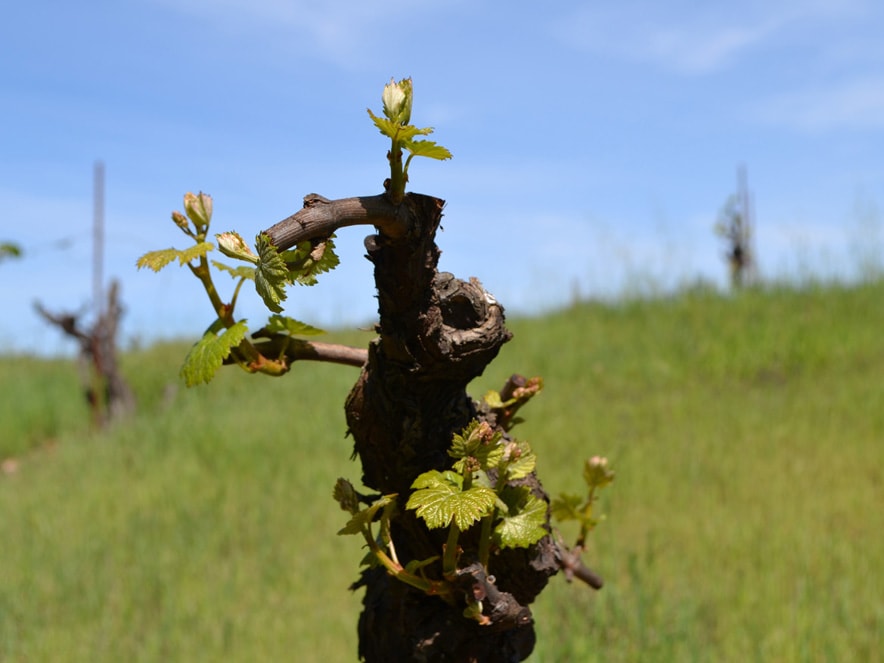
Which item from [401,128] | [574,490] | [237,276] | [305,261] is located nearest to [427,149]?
[401,128]

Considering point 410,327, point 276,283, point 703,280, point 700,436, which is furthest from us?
point 703,280

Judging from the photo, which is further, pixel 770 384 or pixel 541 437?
pixel 770 384

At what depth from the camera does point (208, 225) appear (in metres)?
1.61

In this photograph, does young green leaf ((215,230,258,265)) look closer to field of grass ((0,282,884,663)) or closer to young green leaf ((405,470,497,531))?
young green leaf ((405,470,497,531))

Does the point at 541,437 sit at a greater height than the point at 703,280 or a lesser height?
lesser

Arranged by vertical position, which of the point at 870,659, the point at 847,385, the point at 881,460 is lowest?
the point at 870,659

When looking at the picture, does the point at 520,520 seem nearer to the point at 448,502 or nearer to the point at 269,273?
the point at 448,502

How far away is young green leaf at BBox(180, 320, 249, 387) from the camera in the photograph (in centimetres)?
153

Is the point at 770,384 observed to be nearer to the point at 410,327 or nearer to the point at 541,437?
the point at 541,437

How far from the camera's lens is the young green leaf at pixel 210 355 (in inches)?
60.1

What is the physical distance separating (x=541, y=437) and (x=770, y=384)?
3.18 metres

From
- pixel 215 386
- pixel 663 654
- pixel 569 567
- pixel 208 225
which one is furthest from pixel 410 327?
pixel 215 386

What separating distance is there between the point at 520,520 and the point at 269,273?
0.76 meters

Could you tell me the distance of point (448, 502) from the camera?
4.81ft
